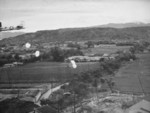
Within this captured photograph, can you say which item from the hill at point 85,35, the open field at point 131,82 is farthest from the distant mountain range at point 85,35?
the open field at point 131,82

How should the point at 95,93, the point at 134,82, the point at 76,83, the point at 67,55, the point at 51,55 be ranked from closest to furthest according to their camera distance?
the point at 95,93
the point at 76,83
the point at 134,82
the point at 51,55
the point at 67,55

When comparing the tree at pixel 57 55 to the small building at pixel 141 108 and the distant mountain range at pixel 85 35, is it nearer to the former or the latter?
the small building at pixel 141 108

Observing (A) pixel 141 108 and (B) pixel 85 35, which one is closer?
(A) pixel 141 108

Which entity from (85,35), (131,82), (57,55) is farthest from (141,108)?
(85,35)

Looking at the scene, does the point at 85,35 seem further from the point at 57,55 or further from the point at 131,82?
the point at 131,82

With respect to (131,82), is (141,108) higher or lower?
higher

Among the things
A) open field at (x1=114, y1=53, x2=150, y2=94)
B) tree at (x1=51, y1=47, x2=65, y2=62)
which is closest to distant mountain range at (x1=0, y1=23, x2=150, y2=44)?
tree at (x1=51, y1=47, x2=65, y2=62)

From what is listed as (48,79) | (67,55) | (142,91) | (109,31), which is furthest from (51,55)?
(109,31)

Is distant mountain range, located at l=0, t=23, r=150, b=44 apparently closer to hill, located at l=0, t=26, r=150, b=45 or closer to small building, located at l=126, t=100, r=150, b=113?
hill, located at l=0, t=26, r=150, b=45

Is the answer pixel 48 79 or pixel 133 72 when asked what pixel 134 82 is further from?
pixel 48 79

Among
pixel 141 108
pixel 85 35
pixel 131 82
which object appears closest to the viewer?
pixel 141 108

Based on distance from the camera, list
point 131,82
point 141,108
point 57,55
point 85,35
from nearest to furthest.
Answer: point 141,108
point 131,82
point 57,55
point 85,35
